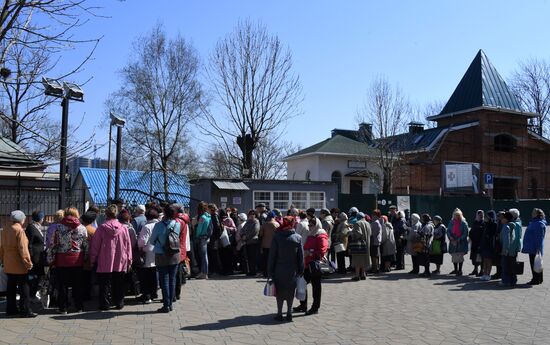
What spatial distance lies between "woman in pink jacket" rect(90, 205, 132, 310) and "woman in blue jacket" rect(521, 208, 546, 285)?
30.5 ft

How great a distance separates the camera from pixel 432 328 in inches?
335

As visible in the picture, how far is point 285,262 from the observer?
341 inches

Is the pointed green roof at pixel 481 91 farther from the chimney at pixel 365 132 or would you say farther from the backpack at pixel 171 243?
the backpack at pixel 171 243

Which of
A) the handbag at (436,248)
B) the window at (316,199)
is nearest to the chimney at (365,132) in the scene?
the window at (316,199)

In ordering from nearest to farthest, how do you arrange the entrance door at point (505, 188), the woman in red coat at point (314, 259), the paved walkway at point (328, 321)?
the paved walkway at point (328, 321), the woman in red coat at point (314, 259), the entrance door at point (505, 188)

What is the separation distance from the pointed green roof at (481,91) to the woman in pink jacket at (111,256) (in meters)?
41.7

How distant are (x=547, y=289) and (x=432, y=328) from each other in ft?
17.6

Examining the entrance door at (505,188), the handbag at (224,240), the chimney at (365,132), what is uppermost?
the chimney at (365,132)

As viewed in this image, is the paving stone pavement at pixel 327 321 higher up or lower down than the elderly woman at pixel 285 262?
lower down

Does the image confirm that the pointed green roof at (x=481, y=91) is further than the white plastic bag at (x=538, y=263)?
Yes

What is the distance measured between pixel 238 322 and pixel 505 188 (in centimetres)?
4492

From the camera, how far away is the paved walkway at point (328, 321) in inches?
303

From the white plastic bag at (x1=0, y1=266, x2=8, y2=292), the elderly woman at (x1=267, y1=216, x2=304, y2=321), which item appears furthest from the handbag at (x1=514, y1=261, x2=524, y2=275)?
the white plastic bag at (x1=0, y1=266, x2=8, y2=292)

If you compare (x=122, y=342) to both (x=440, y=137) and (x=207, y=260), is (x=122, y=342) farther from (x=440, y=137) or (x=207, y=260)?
(x=440, y=137)
